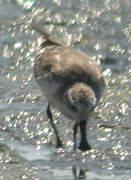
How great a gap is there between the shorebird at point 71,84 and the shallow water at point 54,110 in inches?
12.0

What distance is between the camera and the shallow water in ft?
25.3

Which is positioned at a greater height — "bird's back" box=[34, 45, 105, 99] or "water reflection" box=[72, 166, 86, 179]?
"bird's back" box=[34, 45, 105, 99]

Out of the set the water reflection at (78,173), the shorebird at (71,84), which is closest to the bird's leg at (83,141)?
the shorebird at (71,84)

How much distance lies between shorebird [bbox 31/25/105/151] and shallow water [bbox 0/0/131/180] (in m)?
0.30

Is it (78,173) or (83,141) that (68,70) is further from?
(78,173)

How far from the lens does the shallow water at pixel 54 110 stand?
772cm

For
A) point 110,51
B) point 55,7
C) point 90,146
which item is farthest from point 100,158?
point 55,7

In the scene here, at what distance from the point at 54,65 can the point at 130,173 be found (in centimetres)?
195

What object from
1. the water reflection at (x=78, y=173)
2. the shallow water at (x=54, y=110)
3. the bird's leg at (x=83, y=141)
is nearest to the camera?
the water reflection at (x=78, y=173)

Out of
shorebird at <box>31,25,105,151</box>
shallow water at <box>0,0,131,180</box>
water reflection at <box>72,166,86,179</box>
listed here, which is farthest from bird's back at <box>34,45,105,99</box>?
water reflection at <box>72,166,86,179</box>

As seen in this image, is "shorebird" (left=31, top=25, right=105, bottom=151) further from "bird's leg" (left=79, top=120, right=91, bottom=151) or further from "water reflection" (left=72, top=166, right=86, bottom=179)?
"water reflection" (left=72, top=166, right=86, bottom=179)

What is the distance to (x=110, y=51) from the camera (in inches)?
465

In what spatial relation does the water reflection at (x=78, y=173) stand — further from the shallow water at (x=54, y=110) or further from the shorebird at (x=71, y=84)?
the shorebird at (x=71, y=84)

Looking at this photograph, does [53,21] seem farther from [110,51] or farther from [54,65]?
[54,65]
